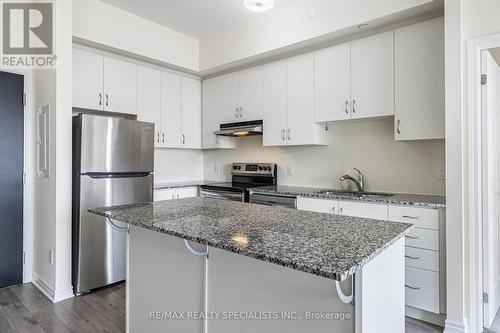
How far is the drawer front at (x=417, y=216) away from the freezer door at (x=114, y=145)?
7.84 ft

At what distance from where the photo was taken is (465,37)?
2131 millimetres

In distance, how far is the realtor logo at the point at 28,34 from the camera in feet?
9.09

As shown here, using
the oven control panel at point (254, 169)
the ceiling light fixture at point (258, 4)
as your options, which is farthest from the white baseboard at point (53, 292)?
the ceiling light fixture at point (258, 4)

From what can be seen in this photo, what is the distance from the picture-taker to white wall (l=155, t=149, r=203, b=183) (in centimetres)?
422

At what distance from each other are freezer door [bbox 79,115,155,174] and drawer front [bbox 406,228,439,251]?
2.53 meters

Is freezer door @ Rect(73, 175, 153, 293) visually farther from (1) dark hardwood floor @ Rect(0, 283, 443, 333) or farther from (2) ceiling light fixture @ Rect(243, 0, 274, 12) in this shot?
(2) ceiling light fixture @ Rect(243, 0, 274, 12)

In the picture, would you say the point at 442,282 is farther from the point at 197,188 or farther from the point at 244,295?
the point at 197,188

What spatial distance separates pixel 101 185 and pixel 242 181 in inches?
72.6

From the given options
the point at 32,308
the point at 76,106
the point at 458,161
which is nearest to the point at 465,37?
the point at 458,161

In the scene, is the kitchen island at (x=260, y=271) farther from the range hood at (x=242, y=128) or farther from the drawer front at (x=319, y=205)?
the range hood at (x=242, y=128)

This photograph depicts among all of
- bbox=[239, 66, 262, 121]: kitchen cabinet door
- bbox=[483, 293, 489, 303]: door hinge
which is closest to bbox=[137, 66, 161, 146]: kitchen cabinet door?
bbox=[239, 66, 262, 121]: kitchen cabinet door

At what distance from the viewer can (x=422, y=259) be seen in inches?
91.0

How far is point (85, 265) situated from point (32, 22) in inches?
90.8

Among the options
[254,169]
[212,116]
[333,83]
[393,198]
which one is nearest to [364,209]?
[393,198]
